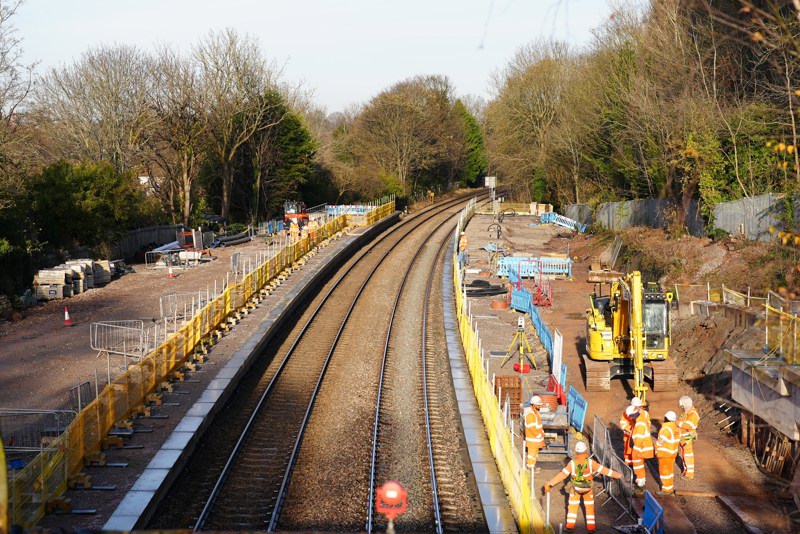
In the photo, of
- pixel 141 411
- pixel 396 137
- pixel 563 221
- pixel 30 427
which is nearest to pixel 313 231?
pixel 563 221

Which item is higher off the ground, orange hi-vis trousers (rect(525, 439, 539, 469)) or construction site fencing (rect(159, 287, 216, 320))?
construction site fencing (rect(159, 287, 216, 320))

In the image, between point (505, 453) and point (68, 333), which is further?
point (68, 333)

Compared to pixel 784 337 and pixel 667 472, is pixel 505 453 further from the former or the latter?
pixel 784 337

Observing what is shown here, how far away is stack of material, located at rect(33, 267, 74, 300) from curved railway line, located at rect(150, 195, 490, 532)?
345 inches

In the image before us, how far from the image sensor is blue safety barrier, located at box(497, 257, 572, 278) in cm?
3159

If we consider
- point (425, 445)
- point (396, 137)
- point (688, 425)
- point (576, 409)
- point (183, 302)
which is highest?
point (396, 137)

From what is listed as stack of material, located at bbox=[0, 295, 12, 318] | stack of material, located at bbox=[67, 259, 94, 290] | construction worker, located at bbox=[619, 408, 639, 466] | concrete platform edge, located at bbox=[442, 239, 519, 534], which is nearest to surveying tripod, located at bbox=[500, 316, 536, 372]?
concrete platform edge, located at bbox=[442, 239, 519, 534]

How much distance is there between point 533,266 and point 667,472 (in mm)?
20193

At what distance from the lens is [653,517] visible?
9.94 metres

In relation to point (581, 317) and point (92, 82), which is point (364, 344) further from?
point (92, 82)

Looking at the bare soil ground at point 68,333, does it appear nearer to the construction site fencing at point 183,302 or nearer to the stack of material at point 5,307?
the construction site fencing at point 183,302

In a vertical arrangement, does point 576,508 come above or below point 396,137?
below

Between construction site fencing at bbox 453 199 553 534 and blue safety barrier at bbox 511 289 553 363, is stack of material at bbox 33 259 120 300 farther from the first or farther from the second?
blue safety barrier at bbox 511 289 553 363

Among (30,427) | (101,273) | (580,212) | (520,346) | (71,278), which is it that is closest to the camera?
(30,427)
